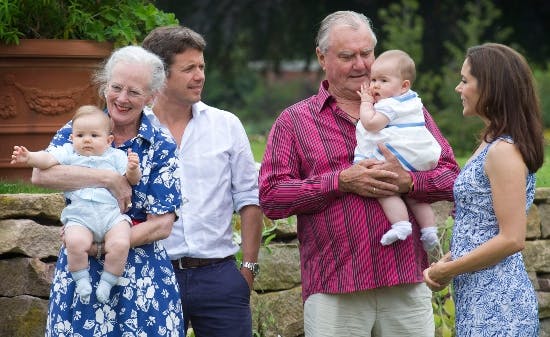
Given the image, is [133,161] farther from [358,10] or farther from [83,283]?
[358,10]

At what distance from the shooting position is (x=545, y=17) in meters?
13.4

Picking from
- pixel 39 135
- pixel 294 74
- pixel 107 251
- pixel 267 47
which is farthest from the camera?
pixel 294 74

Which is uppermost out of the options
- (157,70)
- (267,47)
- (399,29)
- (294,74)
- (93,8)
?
(294,74)

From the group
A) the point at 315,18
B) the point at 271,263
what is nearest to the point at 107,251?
the point at 271,263

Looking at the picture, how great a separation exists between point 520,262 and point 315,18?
9992 millimetres

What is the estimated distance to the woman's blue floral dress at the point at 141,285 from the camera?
353 centimetres

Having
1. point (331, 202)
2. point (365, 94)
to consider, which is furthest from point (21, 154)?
point (365, 94)

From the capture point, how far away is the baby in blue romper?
11.3 ft

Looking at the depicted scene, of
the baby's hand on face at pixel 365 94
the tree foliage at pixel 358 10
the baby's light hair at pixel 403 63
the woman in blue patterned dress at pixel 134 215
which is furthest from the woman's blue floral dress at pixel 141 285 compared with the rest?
the tree foliage at pixel 358 10

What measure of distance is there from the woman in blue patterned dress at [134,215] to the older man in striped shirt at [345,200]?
0.51 m

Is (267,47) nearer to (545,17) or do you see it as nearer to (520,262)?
(545,17)

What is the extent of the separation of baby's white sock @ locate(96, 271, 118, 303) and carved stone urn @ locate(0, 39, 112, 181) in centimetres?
180

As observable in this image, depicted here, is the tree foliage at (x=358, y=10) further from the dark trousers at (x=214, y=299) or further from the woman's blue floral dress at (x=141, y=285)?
the woman's blue floral dress at (x=141, y=285)

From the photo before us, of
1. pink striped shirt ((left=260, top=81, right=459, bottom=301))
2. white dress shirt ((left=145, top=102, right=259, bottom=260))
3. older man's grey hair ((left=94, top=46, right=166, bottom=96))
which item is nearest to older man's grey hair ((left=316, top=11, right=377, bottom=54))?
pink striped shirt ((left=260, top=81, right=459, bottom=301))
